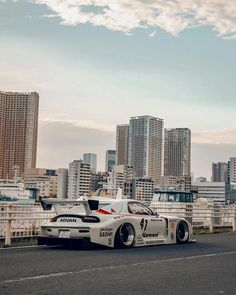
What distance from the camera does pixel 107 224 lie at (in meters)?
13.3

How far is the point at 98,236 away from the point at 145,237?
179 centimetres

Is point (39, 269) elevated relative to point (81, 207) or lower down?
lower down

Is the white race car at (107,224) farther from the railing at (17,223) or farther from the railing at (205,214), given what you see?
the railing at (205,214)

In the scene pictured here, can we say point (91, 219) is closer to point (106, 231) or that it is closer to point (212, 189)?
point (106, 231)

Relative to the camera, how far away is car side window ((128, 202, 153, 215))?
14.5 meters

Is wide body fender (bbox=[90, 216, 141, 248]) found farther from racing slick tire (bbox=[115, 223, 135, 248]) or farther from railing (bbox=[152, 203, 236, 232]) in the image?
railing (bbox=[152, 203, 236, 232])

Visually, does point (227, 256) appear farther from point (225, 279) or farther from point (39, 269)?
point (39, 269)

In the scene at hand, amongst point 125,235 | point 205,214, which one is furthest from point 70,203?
point 205,214

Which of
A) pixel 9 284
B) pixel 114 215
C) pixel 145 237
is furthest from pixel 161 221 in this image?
pixel 9 284

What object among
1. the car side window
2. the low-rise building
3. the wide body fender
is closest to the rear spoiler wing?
the wide body fender

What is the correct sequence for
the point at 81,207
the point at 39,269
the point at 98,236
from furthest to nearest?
the point at 81,207, the point at 98,236, the point at 39,269

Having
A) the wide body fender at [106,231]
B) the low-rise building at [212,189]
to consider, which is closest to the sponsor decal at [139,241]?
the wide body fender at [106,231]

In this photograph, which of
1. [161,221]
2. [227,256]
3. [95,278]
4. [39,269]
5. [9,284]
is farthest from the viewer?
[161,221]

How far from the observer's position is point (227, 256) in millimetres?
12047
